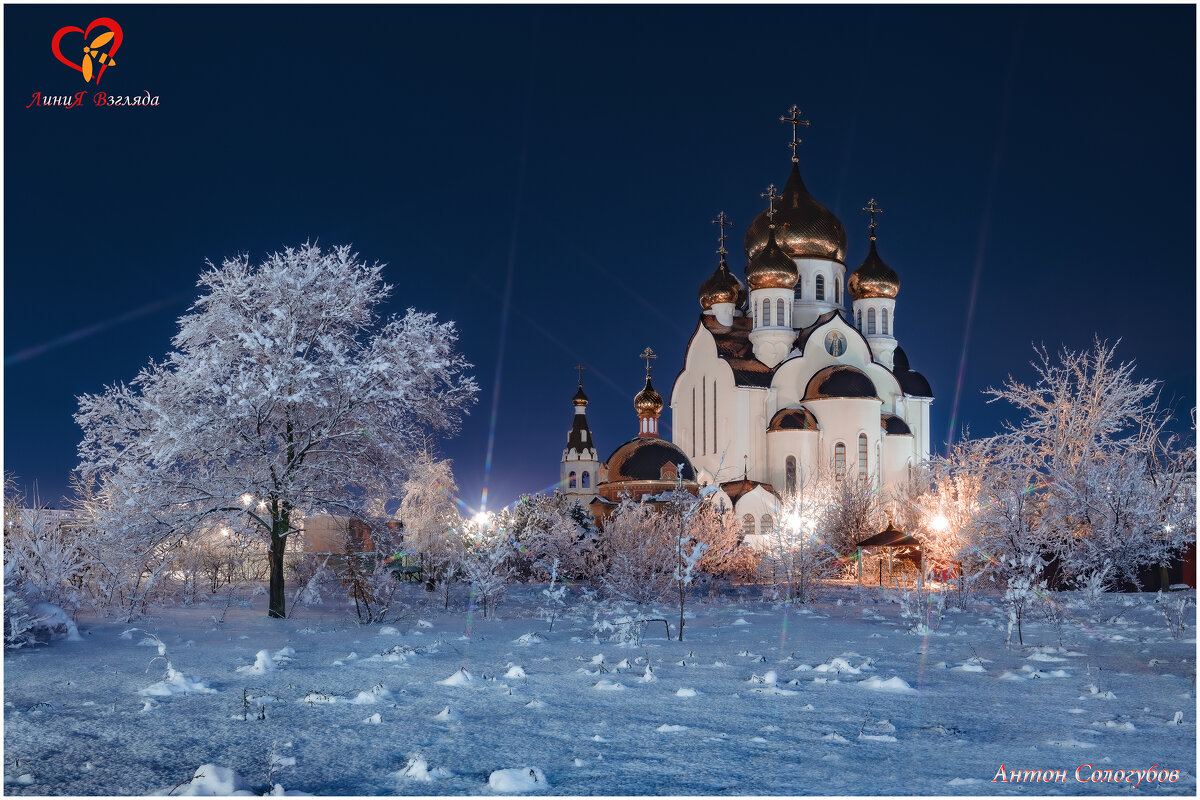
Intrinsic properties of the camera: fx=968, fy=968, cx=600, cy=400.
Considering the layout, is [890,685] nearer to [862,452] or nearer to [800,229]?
[862,452]

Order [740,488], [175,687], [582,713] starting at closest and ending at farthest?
1. [582,713]
2. [175,687]
3. [740,488]

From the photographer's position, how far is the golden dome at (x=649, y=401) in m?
51.0

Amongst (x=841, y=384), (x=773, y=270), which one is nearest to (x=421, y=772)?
(x=841, y=384)

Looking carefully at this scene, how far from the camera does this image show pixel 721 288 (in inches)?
1913

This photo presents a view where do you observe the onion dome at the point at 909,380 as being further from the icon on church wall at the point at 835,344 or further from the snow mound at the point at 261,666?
the snow mound at the point at 261,666

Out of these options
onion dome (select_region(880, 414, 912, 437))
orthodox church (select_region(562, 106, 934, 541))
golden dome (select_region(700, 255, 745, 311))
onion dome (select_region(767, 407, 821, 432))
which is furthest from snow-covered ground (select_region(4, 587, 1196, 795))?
golden dome (select_region(700, 255, 745, 311))

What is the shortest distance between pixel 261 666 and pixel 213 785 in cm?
406

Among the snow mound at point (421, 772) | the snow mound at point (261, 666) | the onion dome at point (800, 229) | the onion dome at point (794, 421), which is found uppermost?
the onion dome at point (800, 229)

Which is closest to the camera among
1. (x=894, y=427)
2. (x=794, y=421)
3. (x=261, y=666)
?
(x=261, y=666)

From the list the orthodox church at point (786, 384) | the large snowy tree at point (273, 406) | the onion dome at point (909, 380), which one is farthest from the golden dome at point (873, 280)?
the large snowy tree at point (273, 406)

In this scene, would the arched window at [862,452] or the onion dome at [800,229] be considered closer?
the arched window at [862,452]

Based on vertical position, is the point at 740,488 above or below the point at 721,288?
below

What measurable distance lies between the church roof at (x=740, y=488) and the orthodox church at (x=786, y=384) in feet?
0.22

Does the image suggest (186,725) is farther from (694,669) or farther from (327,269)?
(327,269)
